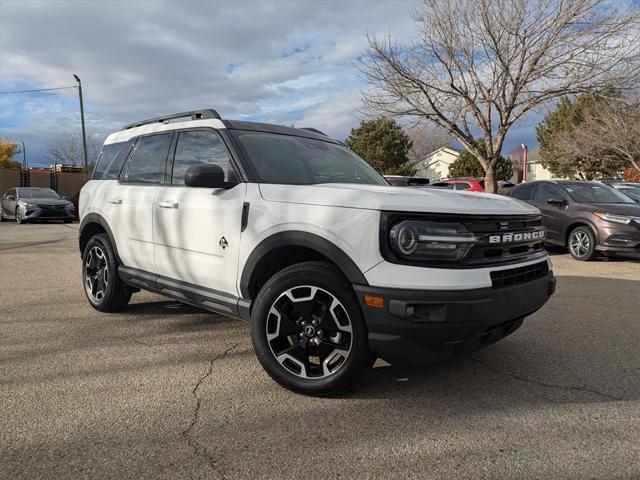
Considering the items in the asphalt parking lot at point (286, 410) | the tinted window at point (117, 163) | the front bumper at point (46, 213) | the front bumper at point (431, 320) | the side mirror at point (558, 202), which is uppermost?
the tinted window at point (117, 163)

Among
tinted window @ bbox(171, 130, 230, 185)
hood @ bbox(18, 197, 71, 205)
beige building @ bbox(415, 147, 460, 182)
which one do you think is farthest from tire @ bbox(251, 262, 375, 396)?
beige building @ bbox(415, 147, 460, 182)

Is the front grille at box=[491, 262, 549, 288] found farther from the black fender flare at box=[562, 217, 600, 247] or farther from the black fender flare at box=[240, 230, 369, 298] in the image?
the black fender flare at box=[562, 217, 600, 247]

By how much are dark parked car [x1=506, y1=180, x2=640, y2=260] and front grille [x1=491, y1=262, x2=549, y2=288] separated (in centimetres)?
628

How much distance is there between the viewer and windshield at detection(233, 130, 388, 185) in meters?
3.70

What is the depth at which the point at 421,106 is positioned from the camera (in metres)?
15.4

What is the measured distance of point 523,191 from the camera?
36.1 ft

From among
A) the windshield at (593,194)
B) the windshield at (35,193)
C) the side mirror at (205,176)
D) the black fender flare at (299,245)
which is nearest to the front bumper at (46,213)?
the windshield at (35,193)

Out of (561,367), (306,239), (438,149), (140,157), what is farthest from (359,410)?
(438,149)

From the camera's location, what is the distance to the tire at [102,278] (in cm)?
488

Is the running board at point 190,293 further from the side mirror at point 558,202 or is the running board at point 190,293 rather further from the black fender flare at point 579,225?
the side mirror at point 558,202

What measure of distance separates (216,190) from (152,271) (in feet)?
3.86

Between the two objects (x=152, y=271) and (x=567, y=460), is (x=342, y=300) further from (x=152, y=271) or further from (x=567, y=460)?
(x=152, y=271)

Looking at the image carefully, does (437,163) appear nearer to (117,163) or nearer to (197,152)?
(117,163)

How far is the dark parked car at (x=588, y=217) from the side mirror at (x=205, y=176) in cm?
777
